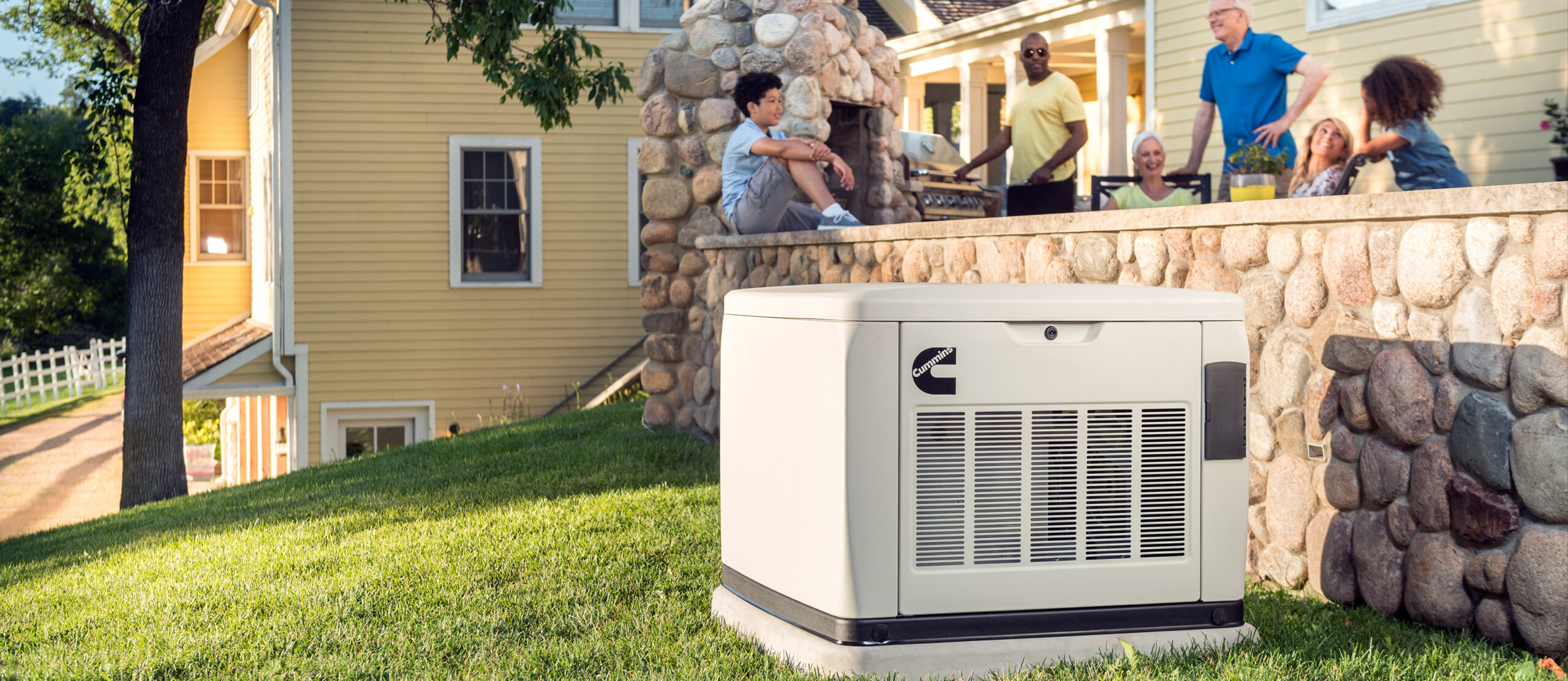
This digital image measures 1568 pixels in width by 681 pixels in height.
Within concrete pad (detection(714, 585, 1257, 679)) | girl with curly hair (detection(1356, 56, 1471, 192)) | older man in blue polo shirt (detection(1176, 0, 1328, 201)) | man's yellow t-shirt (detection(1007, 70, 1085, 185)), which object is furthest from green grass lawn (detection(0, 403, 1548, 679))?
older man in blue polo shirt (detection(1176, 0, 1328, 201))

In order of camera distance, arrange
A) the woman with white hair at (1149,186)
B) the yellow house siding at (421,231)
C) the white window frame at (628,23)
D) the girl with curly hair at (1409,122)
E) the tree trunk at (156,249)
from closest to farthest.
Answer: the girl with curly hair at (1409,122) → the woman with white hair at (1149,186) → the tree trunk at (156,249) → the yellow house siding at (421,231) → the white window frame at (628,23)

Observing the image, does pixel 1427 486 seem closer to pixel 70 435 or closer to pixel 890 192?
pixel 890 192

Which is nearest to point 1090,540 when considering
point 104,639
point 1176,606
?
point 1176,606

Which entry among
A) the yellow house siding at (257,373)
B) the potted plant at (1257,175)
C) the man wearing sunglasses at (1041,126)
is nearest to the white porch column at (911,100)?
the yellow house siding at (257,373)

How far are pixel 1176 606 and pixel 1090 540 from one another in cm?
28

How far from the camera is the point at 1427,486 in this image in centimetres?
334

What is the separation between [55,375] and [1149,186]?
29.4 metres

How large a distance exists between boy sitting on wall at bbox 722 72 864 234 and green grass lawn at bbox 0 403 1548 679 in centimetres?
142

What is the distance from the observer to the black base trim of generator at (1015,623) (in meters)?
2.80

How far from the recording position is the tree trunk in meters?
9.91

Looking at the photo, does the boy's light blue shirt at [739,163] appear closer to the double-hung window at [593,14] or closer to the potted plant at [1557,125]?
the potted plant at [1557,125]

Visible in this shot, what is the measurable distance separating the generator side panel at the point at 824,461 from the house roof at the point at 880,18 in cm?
1582

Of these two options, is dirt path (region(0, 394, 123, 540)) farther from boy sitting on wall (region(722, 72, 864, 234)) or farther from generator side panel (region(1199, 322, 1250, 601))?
generator side panel (region(1199, 322, 1250, 601))

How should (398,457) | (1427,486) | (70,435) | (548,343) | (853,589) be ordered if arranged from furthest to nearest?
1. (70,435)
2. (548,343)
3. (398,457)
4. (1427,486)
5. (853,589)
